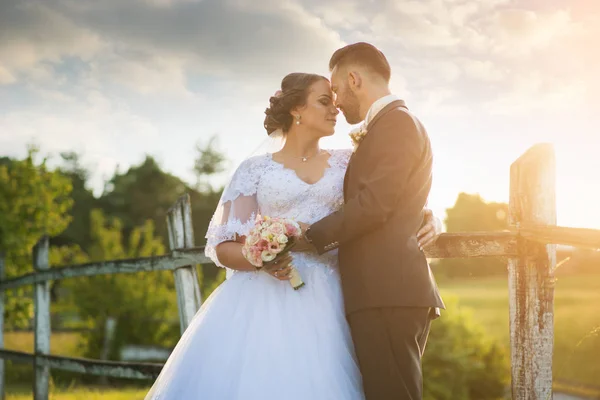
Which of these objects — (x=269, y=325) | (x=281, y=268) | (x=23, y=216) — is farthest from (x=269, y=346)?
(x=23, y=216)

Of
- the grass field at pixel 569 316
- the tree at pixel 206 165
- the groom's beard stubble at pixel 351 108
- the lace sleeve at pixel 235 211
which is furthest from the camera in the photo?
the tree at pixel 206 165

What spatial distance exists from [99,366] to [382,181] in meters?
3.85

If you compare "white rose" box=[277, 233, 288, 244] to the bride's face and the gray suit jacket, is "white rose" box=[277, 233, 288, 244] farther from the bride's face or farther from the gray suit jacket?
the bride's face

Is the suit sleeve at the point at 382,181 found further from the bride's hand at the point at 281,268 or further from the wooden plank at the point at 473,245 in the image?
the wooden plank at the point at 473,245

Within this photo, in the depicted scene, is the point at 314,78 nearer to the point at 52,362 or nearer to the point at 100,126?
the point at 52,362

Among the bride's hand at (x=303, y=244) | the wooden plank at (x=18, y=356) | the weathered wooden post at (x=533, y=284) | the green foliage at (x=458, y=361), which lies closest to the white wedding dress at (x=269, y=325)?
the bride's hand at (x=303, y=244)

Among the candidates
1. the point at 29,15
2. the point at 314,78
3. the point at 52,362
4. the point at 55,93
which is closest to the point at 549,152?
the point at 314,78

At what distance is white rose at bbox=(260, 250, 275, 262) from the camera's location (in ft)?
9.29

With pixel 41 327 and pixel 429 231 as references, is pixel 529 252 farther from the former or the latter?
pixel 41 327

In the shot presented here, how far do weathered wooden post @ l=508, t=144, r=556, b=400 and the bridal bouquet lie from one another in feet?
4.02

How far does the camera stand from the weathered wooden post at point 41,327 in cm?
609

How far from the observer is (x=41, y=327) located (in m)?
6.27

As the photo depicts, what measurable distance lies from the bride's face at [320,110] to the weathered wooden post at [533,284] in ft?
3.58

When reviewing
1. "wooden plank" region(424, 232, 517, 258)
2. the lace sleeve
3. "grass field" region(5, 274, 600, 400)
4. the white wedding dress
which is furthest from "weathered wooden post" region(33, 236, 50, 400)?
"wooden plank" region(424, 232, 517, 258)
